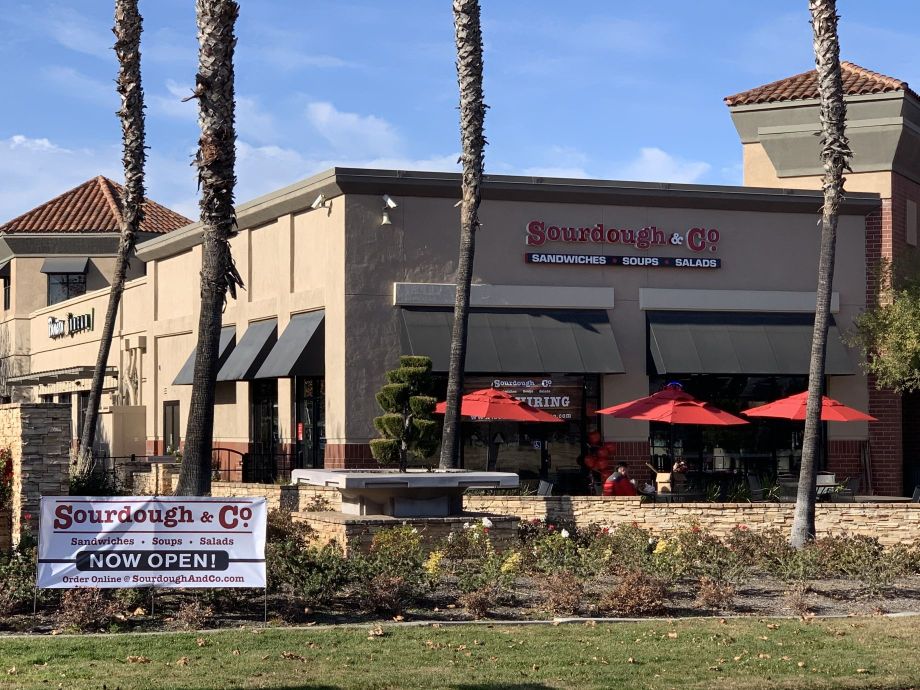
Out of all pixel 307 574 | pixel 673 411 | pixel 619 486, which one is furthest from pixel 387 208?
pixel 307 574

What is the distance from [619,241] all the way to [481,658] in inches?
750

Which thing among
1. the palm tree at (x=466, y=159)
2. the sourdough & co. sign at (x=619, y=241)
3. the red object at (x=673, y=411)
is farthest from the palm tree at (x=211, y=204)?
the sourdough & co. sign at (x=619, y=241)

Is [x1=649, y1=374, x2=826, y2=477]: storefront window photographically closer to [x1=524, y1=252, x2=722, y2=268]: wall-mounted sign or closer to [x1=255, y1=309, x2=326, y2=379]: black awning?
[x1=524, y1=252, x2=722, y2=268]: wall-mounted sign

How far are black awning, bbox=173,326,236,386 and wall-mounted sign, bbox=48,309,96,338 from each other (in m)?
10.1

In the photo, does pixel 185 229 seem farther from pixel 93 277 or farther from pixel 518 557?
pixel 518 557

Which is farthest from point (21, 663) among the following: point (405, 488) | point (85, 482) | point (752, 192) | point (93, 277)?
point (93, 277)

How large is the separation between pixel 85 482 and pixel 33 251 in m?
30.3

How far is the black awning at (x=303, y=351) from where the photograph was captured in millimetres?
30047

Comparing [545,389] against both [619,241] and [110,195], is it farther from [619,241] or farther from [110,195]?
[110,195]

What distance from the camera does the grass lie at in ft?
39.5

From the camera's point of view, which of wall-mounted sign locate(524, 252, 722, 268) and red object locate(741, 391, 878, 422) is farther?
wall-mounted sign locate(524, 252, 722, 268)

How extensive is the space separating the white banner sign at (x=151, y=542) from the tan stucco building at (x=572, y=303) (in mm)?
13953

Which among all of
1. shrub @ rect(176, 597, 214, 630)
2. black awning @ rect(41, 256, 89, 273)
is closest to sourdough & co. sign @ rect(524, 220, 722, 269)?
shrub @ rect(176, 597, 214, 630)

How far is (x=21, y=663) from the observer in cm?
1240
